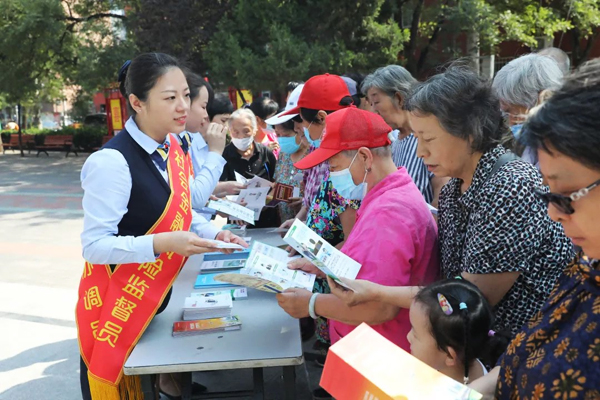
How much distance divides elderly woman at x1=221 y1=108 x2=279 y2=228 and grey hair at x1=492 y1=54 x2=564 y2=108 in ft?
7.53

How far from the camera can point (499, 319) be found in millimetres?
1663

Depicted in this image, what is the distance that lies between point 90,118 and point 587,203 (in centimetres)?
2679

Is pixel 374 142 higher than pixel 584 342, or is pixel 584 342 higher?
pixel 374 142

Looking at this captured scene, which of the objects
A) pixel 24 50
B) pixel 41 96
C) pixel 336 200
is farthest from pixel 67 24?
pixel 336 200

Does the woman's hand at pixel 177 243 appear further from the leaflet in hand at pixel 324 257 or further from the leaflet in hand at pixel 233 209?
the leaflet in hand at pixel 233 209

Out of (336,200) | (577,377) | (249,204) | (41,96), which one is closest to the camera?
(577,377)

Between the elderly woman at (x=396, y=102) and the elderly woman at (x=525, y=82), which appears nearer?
the elderly woman at (x=525, y=82)

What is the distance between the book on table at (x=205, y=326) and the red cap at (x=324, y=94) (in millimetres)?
1352

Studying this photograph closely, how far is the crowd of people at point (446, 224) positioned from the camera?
1.09m

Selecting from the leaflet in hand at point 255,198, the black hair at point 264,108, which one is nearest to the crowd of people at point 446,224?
the leaflet in hand at point 255,198

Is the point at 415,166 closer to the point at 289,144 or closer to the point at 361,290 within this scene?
the point at 289,144

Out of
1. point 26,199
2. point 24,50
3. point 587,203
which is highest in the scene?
point 24,50

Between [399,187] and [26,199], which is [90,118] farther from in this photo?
[399,187]

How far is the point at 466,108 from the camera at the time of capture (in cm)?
174
